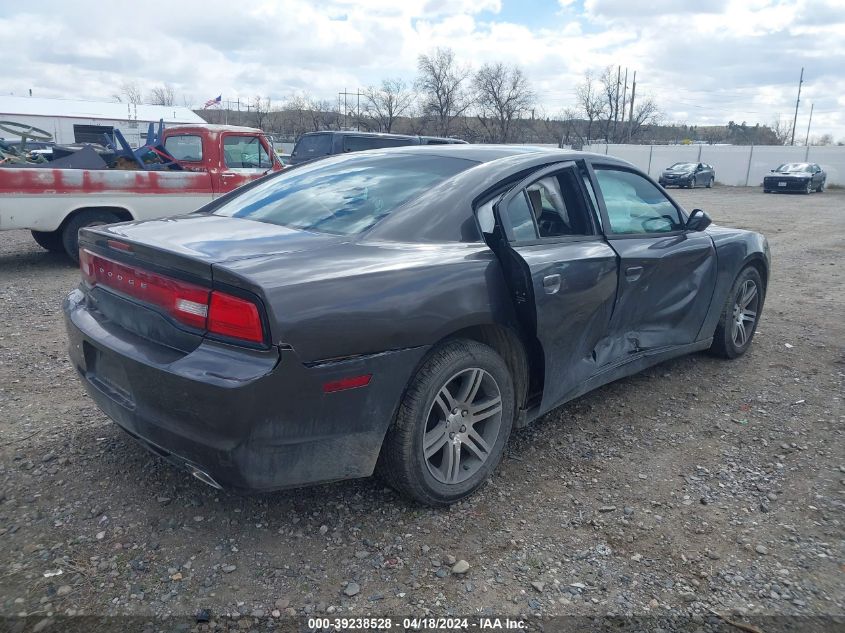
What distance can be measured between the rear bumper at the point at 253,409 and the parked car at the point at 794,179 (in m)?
32.3

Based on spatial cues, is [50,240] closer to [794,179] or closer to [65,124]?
[794,179]

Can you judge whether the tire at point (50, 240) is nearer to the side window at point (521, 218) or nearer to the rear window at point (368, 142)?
the side window at point (521, 218)

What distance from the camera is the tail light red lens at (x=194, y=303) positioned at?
2.29 meters

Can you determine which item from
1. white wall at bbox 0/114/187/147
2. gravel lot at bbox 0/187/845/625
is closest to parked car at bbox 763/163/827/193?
gravel lot at bbox 0/187/845/625

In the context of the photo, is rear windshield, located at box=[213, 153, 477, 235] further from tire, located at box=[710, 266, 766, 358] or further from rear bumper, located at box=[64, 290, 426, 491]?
tire, located at box=[710, 266, 766, 358]

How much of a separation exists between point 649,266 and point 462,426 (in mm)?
1658

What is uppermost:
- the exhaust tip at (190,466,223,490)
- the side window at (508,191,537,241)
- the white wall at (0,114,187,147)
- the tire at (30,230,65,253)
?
the white wall at (0,114,187,147)

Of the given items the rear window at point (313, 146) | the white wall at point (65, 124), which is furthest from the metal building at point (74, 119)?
the rear window at point (313, 146)

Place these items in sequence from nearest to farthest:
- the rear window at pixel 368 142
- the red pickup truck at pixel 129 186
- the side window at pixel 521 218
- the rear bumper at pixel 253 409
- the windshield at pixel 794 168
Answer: the rear bumper at pixel 253 409 < the side window at pixel 521 218 < the red pickup truck at pixel 129 186 < the rear window at pixel 368 142 < the windshield at pixel 794 168

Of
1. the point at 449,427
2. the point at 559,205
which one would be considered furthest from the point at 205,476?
the point at 559,205

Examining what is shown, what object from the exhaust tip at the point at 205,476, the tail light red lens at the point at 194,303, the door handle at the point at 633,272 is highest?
the tail light red lens at the point at 194,303

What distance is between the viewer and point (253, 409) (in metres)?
2.25

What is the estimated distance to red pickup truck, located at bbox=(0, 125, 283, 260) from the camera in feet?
24.9

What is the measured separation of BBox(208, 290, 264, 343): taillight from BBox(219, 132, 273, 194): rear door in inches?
294
